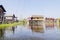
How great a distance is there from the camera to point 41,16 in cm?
6506

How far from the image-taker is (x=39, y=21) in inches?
2493

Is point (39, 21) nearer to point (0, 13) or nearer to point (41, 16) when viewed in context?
point (41, 16)

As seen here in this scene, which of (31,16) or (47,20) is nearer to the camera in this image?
(31,16)

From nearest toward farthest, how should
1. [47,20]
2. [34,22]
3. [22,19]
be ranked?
[34,22], [47,20], [22,19]

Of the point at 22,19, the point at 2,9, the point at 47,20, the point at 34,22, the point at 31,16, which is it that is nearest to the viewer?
the point at 2,9

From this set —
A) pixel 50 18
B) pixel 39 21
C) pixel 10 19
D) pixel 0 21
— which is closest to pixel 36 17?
pixel 39 21

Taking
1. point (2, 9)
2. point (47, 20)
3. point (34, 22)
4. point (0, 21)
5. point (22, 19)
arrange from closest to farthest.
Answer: point (0, 21), point (2, 9), point (34, 22), point (47, 20), point (22, 19)

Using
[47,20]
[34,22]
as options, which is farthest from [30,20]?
[47,20]

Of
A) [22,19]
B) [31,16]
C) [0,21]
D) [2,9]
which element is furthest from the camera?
[22,19]

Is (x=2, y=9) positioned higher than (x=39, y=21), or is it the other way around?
(x=2, y=9)

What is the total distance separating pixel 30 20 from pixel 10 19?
10.1 m

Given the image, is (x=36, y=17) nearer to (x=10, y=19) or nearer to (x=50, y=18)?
(x=10, y=19)

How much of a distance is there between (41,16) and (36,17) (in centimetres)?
227

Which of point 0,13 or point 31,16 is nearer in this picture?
point 0,13
